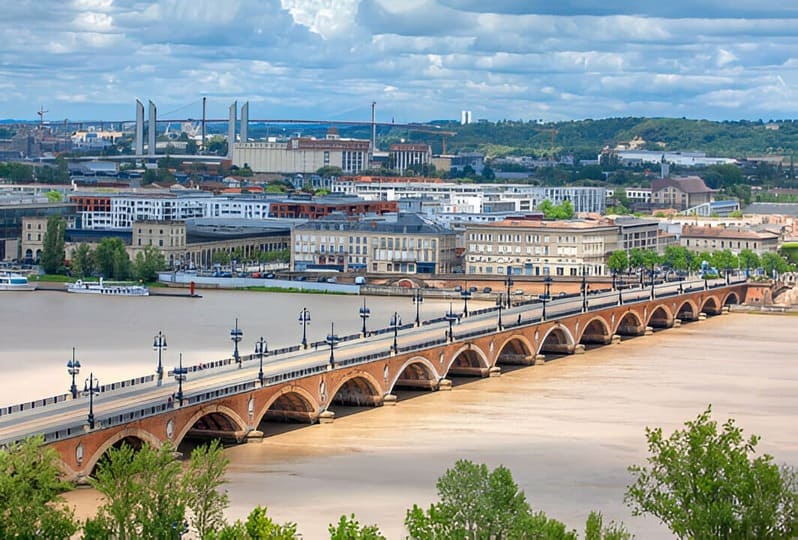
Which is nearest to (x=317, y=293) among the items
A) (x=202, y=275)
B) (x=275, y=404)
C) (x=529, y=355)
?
(x=202, y=275)

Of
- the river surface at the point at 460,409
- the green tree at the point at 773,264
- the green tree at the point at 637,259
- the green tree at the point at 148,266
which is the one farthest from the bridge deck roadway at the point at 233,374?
the green tree at the point at 773,264

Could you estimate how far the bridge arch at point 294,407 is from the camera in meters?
39.4

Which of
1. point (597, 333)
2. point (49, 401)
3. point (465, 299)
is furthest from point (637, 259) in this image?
point (49, 401)

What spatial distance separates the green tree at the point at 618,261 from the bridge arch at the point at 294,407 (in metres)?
41.4

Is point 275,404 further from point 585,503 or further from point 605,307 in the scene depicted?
point 605,307

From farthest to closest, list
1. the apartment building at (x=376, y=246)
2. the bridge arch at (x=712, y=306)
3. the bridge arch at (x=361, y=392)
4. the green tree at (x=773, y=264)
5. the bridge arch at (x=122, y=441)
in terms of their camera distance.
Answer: the green tree at (x=773, y=264)
the apartment building at (x=376, y=246)
the bridge arch at (x=712, y=306)
the bridge arch at (x=361, y=392)
the bridge arch at (x=122, y=441)

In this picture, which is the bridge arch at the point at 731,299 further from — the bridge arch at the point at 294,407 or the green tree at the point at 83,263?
the bridge arch at the point at 294,407

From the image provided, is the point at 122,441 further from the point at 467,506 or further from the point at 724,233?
the point at 724,233

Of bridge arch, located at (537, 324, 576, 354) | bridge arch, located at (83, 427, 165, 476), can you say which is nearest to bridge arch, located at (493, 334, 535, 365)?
bridge arch, located at (537, 324, 576, 354)

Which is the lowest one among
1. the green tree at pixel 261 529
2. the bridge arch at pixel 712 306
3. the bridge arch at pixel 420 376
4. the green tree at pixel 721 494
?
the bridge arch at pixel 712 306

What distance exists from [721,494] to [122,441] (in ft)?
40.1

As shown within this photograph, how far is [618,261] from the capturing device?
7981cm

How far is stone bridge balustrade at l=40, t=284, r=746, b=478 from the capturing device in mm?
33188

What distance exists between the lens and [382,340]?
1864 inches
